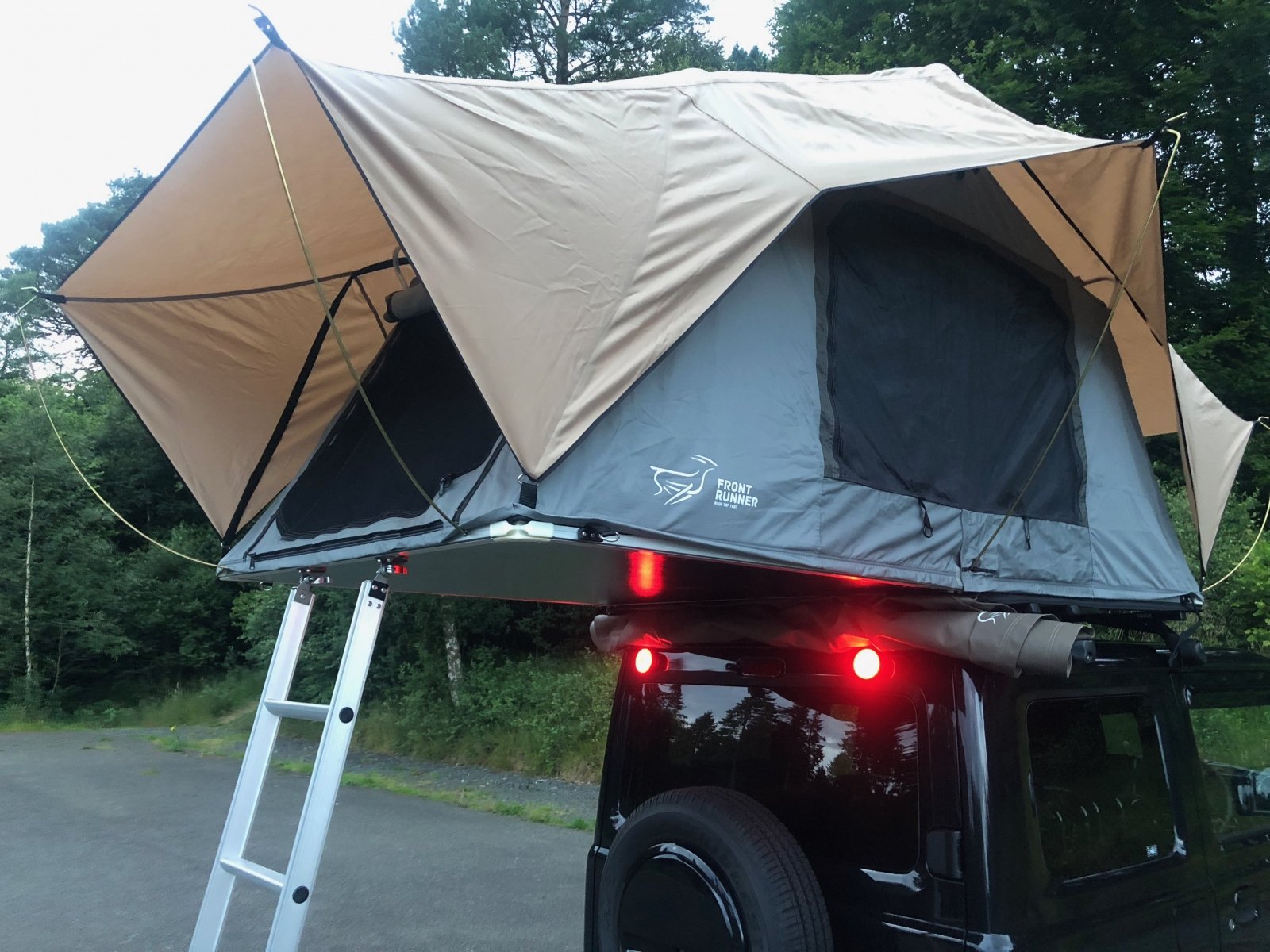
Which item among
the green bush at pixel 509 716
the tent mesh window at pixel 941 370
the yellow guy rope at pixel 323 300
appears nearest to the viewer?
the yellow guy rope at pixel 323 300

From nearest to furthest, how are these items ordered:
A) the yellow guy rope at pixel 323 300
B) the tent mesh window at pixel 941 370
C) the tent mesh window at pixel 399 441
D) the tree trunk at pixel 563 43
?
the yellow guy rope at pixel 323 300
the tent mesh window at pixel 399 441
the tent mesh window at pixel 941 370
the tree trunk at pixel 563 43

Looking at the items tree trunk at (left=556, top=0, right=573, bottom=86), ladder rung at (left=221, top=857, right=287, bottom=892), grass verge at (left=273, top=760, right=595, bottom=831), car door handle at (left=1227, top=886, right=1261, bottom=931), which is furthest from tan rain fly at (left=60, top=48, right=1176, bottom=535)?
tree trunk at (left=556, top=0, right=573, bottom=86)

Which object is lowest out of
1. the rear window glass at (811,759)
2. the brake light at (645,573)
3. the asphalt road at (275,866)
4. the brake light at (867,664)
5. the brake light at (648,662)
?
the asphalt road at (275,866)

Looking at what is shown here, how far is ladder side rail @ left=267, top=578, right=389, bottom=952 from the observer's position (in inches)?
93.4

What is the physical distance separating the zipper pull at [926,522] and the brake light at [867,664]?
2.44 ft

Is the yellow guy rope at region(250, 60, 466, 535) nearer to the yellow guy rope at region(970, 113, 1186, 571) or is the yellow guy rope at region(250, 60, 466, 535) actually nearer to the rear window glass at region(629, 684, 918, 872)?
the rear window glass at region(629, 684, 918, 872)

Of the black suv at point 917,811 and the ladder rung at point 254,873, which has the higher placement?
the black suv at point 917,811

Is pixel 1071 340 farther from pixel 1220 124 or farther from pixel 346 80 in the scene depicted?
pixel 1220 124

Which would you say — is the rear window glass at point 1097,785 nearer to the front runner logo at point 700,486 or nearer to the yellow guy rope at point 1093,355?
the yellow guy rope at point 1093,355

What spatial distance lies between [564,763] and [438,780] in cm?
155

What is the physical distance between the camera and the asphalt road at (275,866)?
5836 millimetres

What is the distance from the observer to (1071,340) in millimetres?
4051

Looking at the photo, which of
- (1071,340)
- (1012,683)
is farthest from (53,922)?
(1071,340)

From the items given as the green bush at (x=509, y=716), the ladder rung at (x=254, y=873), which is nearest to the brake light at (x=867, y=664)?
the ladder rung at (x=254, y=873)
